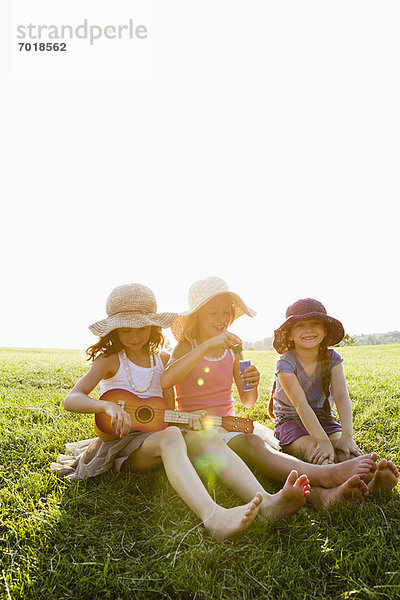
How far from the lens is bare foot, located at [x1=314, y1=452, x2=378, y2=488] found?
9.52 feet

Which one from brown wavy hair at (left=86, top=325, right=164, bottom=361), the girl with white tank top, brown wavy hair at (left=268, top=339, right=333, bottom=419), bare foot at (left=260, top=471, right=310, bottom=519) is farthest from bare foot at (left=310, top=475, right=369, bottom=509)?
brown wavy hair at (left=86, top=325, right=164, bottom=361)

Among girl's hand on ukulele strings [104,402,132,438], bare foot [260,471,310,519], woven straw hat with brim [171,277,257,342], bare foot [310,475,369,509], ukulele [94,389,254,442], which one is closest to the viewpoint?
bare foot [260,471,310,519]

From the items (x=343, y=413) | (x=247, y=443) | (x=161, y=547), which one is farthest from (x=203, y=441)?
(x=343, y=413)

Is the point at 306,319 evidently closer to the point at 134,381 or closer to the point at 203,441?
the point at 203,441

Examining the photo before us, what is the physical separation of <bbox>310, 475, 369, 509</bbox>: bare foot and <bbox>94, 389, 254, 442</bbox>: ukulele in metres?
0.87

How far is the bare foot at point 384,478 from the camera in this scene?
9.43ft

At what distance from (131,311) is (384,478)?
2310 mm

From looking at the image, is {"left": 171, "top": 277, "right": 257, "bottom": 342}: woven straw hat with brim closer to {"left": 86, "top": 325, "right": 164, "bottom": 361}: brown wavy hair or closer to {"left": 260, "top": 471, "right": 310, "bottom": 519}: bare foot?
{"left": 86, "top": 325, "right": 164, "bottom": 361}: brown wavy hair

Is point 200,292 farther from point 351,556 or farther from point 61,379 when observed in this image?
point 61,379

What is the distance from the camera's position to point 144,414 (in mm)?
3492

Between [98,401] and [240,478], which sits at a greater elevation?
[98,401]

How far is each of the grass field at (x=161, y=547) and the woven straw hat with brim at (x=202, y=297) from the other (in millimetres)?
1376

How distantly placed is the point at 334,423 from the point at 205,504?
1.86 meters

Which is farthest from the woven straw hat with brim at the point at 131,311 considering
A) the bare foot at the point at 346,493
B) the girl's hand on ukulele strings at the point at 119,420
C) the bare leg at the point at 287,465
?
the bare foot at the point at 346,493
